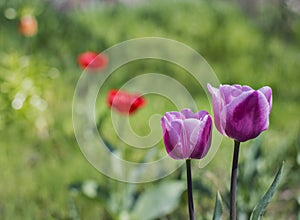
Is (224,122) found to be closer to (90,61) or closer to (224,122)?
(224,122)

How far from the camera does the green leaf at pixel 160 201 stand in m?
1.80

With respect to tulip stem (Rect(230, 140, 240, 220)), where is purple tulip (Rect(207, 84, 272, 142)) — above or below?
above

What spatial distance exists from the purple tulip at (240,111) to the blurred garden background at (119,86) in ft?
1.59

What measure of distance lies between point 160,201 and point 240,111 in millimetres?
1029

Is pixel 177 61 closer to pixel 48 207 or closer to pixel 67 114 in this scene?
pixel 67 114

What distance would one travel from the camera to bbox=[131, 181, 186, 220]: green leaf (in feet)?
5.90

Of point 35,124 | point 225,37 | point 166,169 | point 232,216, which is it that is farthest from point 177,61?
point 232,216

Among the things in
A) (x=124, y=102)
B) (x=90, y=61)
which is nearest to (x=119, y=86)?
(x=90, y=61)

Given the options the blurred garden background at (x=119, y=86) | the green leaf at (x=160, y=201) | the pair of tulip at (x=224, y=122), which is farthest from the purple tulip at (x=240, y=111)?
the green leaf at (x=160, y=201)

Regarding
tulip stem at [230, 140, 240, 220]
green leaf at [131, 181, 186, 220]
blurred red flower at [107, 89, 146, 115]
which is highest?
tulip stem at [230, 140, 240, 220]

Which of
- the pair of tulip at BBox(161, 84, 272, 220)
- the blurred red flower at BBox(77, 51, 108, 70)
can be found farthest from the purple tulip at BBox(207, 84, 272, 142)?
the blurred red flower at BBox(77, 51, 108, 70)

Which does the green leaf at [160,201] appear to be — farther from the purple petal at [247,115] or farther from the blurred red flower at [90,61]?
the purple petal at [247,115]

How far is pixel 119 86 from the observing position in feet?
12.3

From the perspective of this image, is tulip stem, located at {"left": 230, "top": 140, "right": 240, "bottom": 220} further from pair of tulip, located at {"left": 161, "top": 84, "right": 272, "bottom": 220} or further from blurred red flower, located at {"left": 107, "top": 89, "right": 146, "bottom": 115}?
blurred red flower, located at {"left": 107, "top": 89, "right": 146, "bottom": 115}
